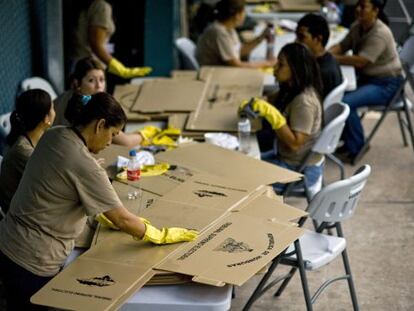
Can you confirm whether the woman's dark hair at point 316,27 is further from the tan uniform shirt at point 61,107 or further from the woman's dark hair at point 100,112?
the woman's dark hair at point 100,112

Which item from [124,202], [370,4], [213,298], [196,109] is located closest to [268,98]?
[196,109]

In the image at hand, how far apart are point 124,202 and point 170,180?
36cm

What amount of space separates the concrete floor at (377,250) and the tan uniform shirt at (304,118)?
0.71 m

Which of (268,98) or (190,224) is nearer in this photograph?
(190,224)

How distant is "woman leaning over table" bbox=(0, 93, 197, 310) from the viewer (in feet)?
11.2

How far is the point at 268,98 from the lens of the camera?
18.9ft

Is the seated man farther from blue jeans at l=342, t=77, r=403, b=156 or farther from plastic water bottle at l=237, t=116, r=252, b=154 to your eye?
plastic water bottle at l=237, t=116, r=252, b=154

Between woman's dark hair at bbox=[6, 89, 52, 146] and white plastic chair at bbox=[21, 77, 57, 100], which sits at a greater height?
woman's dark hair at bbox=[6, 89, 52, 146]

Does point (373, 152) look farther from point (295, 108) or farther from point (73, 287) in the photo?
point (73, 287)

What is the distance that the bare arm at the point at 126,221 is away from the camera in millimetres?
3488

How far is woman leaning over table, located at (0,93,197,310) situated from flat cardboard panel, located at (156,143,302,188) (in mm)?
858

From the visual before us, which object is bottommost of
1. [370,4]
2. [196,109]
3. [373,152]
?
[373,152]

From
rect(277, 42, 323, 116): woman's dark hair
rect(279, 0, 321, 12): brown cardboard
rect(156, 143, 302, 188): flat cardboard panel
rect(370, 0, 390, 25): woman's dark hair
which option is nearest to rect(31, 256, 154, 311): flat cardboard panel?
rect(156, 143, 302, 188): flat cardboard panel

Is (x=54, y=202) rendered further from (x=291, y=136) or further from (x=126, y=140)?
(x=291, y=136)
